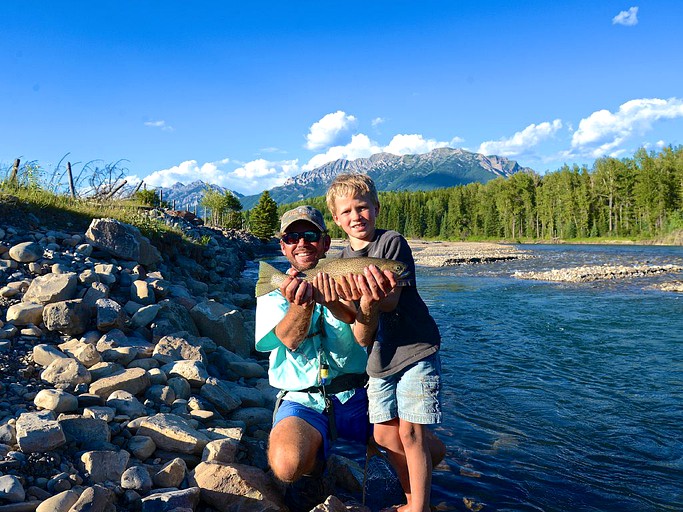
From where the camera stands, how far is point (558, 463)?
5.09m

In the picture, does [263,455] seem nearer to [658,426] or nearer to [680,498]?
[680,498]

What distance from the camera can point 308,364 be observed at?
404 cm

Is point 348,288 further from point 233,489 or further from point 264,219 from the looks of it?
point 264,219

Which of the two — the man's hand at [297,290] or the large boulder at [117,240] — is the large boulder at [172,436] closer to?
the man's hand at [297,290]

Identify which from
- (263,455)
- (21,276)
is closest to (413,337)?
(263,455)

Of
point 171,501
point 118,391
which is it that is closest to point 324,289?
point 171,501

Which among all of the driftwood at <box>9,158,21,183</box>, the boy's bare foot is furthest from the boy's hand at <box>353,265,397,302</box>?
the driftwood at <box>9,158,21,183</box>

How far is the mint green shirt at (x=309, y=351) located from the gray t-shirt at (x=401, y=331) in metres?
0.52

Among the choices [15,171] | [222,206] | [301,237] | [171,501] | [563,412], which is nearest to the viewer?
[171,501]

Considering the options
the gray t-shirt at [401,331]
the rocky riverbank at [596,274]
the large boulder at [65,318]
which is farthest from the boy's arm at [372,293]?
the rocky riverbank at [596,274]

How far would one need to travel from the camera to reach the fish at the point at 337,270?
3318 millimetres

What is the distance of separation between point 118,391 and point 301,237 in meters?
2.36

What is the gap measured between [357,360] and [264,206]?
Result: 73.8m

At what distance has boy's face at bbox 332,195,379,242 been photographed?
A: 362 cm
